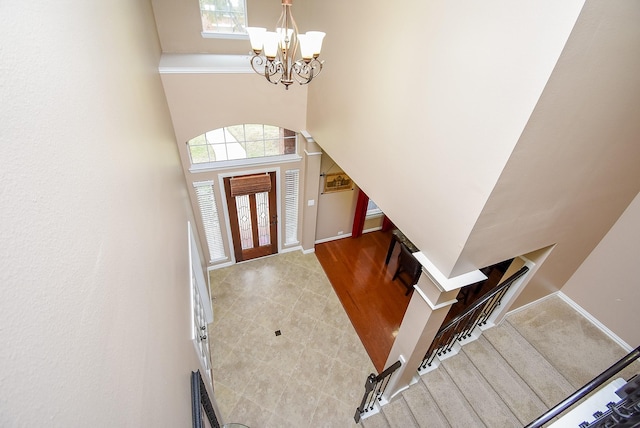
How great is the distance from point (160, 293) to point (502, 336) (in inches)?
169

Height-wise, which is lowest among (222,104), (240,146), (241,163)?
(241,163)

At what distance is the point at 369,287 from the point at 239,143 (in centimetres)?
374

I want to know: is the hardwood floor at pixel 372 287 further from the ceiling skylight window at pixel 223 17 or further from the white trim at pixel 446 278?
the ceiling skylight window at pixel 223 17

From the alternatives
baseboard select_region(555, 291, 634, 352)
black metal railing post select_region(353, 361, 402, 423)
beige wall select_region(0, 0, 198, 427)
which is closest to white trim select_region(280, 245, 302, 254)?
black metal railing post select_region(353, 361, 402, 423)

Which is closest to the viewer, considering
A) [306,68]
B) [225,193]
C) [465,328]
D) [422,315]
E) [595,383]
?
[595,383]

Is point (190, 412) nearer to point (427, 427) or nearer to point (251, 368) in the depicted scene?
point (251, 368)

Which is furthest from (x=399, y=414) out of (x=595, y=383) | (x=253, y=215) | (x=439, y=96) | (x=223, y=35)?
(x=223, y=35)

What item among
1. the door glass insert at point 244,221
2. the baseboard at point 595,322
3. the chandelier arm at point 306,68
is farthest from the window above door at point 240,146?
the baseboard at point 595,322

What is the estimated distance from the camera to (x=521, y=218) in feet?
8.09

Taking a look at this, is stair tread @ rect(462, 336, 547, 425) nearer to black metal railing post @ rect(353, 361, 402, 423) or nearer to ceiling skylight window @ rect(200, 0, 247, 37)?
black metal railing post @ rect(353, 361, 402, 423)

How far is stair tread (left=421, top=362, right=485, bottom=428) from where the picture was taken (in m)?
3.47

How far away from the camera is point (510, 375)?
3.66m

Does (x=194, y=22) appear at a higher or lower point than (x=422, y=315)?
higher

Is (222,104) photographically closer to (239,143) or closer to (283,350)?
(239,143)
